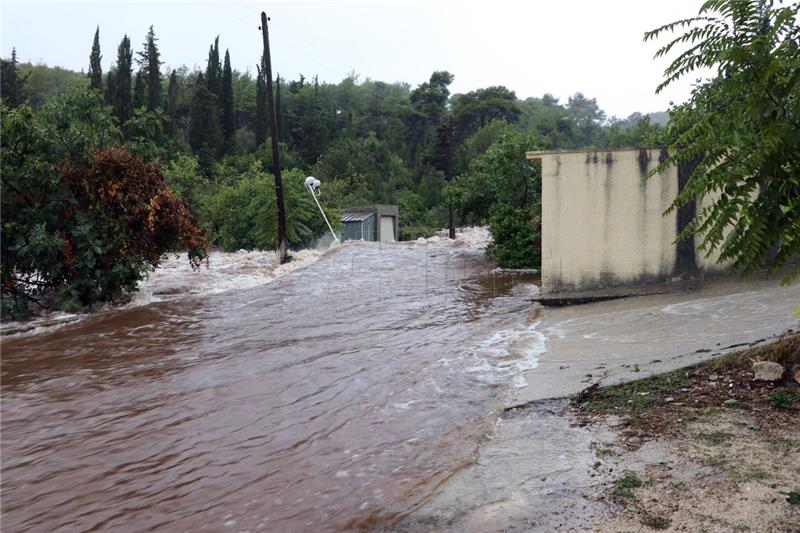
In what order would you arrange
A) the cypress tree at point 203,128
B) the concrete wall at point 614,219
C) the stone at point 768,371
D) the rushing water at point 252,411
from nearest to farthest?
the rushing water at point 252,411, the stone at point 768,371, the concrete wall at point 614,219, the cypress tree at point 203,128

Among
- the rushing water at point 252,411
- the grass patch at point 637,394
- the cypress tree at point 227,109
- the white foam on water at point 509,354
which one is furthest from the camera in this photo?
the cypress tree at point 227,109

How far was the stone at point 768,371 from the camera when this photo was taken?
4.70 metres

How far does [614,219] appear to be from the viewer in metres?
10.7

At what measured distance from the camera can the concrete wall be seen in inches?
416

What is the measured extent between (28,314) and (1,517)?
9.39m

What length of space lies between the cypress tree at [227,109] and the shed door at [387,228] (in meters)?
21.3

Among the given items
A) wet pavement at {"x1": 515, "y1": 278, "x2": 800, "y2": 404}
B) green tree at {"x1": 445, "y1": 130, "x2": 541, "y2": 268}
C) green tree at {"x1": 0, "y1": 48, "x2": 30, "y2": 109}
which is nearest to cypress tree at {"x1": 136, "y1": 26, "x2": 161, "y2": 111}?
green tree at {"x1": 0, "y1": 48, "x2": 30, "y2": 109}

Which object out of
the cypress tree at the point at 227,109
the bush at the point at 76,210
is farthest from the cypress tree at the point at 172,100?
the bush at the point at 76,210

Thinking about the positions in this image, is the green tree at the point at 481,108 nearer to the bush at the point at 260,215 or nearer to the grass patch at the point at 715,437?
the bush at the point at 260,215

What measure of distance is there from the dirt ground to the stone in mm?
49

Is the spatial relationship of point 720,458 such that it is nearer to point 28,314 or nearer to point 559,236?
point 559,236

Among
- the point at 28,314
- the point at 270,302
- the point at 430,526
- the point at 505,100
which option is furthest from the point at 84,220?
the point at 505,100

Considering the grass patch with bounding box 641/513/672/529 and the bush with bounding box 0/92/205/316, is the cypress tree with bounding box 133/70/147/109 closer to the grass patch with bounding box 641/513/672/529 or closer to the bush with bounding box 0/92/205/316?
the bush with bounding box 0/92/205/316

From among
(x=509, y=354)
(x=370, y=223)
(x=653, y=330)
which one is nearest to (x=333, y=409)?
(x=509, y=354)
